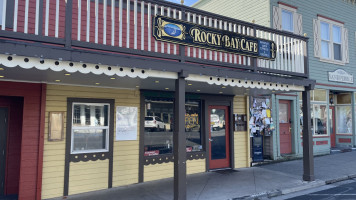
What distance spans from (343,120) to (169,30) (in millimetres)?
12798

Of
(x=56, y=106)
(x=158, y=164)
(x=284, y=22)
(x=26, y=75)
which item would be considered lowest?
(x=158, y=164)

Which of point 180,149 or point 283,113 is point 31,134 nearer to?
point 180,149

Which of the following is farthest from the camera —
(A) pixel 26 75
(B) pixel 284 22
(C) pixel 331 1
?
(C) pixel 331 1

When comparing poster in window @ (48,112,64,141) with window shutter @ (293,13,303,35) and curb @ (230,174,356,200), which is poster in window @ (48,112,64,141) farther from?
window shutter @ (293,13,303,35)

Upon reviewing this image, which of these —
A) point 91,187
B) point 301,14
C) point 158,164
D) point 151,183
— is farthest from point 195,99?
point 301,14

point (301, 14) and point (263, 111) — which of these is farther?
point (301, 14)

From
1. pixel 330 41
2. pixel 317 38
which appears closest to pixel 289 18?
pixel 317 38

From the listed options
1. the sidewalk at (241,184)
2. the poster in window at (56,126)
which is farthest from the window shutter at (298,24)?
the poster in window at (56,126)

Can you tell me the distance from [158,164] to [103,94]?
269 cm

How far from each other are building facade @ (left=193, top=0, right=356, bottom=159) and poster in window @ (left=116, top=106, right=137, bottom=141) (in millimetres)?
6097

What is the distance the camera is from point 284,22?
11102 millimetres

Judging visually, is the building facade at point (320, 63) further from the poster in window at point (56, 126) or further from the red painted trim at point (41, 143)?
the red painted trim at point (41, 143)

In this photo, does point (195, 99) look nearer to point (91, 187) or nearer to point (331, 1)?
point (91, 187)

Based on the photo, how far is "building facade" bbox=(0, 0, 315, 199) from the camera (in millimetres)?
4582
